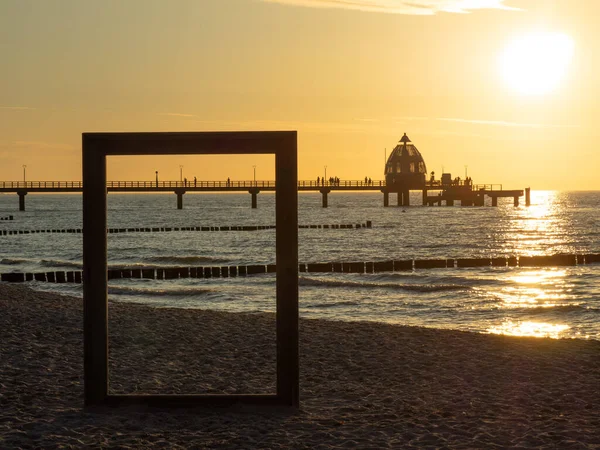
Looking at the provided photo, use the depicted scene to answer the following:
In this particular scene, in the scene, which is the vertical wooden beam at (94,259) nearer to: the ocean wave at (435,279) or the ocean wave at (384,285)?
the ocean wave at (384,285)

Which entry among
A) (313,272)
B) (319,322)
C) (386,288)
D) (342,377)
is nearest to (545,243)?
(313,272)

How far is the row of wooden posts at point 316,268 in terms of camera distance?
27.8 meters

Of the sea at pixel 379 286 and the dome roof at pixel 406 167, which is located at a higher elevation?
the dome roof at pixel 406 167

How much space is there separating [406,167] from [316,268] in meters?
106

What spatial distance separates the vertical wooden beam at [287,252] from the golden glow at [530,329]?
8591 mm

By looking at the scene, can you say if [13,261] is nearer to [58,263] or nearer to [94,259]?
[58,263]

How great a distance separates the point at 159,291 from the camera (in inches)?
939

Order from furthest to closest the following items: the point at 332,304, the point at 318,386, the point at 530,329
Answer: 1. the point at 332,304
2. the point at 530,329
3. the point at 318,386

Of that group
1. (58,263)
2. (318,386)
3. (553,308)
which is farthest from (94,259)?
(58,263)

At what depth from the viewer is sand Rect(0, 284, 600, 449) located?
6.82 meters

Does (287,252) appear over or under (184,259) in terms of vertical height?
over

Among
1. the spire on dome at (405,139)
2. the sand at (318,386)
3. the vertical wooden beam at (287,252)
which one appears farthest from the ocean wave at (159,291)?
the spire on dome at (405,139)

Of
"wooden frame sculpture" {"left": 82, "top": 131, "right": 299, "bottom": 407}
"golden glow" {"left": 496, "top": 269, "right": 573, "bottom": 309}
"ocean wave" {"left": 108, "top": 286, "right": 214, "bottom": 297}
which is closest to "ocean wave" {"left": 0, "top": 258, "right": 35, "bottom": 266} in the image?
"ocean wave" {"left": 108, "top": 286, "right": 214, "bottom": 297}

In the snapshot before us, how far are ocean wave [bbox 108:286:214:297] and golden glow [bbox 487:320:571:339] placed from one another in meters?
10.2
